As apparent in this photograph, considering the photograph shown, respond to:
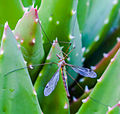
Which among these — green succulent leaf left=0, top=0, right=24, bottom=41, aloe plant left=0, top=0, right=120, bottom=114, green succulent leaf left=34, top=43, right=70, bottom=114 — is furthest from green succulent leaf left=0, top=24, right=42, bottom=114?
green succulent leaf left=0, top=0, right=24, bottom=41

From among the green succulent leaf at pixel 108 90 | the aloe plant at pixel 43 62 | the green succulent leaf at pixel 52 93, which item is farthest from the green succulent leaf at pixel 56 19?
the green succulent leaf at pixel 108 90

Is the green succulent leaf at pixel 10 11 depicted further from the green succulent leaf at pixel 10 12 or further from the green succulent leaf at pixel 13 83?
the green succulent leaf at pixel 13 83

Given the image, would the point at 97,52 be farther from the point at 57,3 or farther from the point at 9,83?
the point at 9,83

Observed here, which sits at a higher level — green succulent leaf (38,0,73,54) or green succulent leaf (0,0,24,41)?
green succulent leaf (0,0,24,41)

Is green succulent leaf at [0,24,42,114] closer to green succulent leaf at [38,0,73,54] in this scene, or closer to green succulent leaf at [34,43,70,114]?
green succulent leaf at [34,43,70,114]

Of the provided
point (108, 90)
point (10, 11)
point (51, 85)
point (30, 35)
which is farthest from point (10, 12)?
point (108, 90)

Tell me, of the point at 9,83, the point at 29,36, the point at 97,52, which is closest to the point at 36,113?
the point at 9,83
